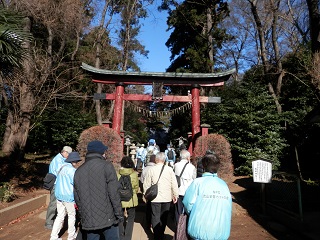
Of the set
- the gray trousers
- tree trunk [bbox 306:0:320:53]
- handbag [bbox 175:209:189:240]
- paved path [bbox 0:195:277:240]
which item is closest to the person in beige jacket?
paved path [bbox 0:195:277:240]

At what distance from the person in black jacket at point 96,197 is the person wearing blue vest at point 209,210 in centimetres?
96

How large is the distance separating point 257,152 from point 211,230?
11.1 metres

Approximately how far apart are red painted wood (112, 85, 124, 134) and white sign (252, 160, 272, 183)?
6.56m

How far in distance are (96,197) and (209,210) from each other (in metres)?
1.30

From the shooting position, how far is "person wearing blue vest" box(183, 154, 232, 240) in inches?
105

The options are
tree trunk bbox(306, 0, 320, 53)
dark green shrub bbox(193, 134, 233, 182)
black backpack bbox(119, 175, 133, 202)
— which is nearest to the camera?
black backpack bbox(119, 175, 133, 202)

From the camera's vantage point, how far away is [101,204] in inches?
126

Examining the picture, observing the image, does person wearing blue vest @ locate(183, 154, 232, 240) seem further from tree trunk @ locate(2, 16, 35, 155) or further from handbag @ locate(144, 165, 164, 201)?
tree trunk @ locate(2, 16, 35, 155)

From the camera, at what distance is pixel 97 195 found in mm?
3191

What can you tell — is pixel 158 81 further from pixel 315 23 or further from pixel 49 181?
pixel 49 181

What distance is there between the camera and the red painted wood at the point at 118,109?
40.4 feet

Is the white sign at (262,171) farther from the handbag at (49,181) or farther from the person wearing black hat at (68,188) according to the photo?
the handbag at (49,181)

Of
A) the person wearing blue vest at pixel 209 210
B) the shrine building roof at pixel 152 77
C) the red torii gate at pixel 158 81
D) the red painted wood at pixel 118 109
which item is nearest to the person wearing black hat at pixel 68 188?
the person wearing blue vest at pixel 209 210

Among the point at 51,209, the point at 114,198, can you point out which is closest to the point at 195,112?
the point at 51,209
